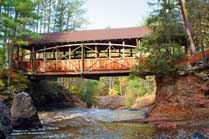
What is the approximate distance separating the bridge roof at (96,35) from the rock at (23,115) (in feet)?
50.3

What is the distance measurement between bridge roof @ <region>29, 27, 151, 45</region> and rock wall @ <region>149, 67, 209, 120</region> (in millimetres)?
8260

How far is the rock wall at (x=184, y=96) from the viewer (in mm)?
20266

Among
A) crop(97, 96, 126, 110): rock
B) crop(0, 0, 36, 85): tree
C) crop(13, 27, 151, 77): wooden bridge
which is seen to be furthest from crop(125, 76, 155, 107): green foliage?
crop(0, 0, 36, 85): tree

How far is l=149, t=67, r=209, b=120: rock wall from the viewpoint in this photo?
20.3 meters

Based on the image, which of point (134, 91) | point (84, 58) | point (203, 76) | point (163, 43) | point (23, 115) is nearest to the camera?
point (23, 115)

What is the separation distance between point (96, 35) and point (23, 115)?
58.3ft

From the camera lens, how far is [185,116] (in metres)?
19.9

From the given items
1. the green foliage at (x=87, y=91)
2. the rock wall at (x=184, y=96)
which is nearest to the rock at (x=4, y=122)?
the rock wall at (x=184, y=96)

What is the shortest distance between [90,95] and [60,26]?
12.0 m

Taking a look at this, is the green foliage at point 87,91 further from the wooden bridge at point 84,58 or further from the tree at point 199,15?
the tree at point 199,15

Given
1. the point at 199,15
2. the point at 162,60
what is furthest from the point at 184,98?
the point at 199,15

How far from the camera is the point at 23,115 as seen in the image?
15.4m

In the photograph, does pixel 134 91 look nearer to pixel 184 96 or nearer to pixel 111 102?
pixel 111 102

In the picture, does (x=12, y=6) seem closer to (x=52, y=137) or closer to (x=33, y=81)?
(x=33, y=81)
